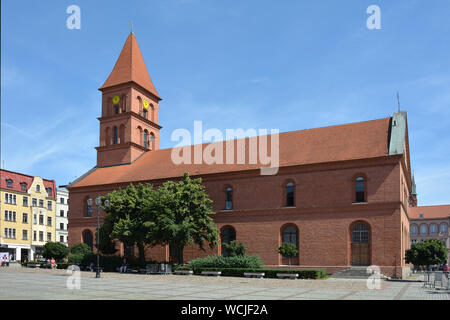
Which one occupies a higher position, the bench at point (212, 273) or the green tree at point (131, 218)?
the green tree at point (131, 218)

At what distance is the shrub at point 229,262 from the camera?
3469 cm

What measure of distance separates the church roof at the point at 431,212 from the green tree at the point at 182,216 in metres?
81.4

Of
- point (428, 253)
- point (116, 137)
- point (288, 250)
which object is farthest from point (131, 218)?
point (428, 253)

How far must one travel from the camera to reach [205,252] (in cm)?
4238

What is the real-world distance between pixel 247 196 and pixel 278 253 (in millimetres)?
6017

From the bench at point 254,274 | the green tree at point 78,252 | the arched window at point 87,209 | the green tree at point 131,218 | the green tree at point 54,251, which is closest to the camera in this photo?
the bench at point 254,274

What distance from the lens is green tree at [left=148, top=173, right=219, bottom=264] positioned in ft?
121

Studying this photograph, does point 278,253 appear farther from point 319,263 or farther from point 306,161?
point 306,161

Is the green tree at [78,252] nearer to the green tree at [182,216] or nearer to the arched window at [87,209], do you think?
the arched window at [87,209]

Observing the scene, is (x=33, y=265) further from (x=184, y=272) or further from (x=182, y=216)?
(x=184, y=272)

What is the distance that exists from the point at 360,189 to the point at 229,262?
12591mm

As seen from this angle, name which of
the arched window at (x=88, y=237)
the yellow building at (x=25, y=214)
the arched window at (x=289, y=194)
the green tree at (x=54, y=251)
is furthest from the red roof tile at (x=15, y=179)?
the arched window at (x=289, y=194)

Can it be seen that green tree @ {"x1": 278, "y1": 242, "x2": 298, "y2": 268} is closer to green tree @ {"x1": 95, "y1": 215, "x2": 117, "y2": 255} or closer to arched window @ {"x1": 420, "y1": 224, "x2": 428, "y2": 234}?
green tree @ {"x1": 95, "y1": 215, "x2": 117, "y2": 255}
